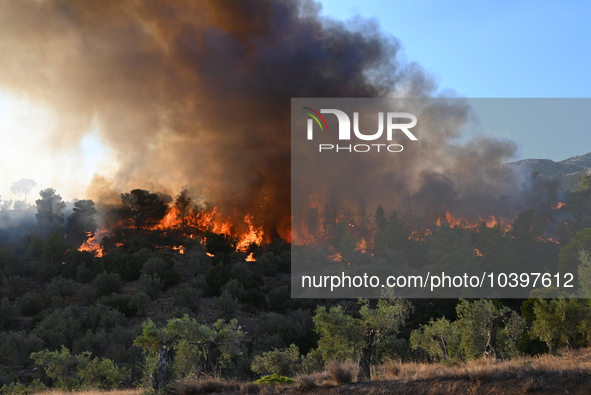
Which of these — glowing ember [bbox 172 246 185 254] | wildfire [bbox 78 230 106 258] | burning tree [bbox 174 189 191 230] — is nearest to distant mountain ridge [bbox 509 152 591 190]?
burning tree [bbox 174 189 191 230]

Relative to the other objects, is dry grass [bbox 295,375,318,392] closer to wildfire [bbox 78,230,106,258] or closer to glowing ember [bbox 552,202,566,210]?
wildfire [bbox 78,230,106,258]

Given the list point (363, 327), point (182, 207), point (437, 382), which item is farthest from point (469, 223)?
point (437, 382)

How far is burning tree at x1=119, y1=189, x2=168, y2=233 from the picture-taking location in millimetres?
91250

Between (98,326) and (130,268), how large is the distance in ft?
67.8

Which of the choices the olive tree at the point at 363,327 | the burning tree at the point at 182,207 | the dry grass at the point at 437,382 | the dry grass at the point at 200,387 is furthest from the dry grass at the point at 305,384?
the burning tree at the point at 182,207

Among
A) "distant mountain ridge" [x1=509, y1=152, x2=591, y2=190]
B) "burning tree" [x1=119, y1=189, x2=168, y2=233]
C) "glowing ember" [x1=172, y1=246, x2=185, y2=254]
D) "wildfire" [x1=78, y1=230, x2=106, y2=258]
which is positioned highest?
"distant mountain ridge" [x1=509, y1=152, x2=591, y2=190]

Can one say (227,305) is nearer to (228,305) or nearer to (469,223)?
(228,305)

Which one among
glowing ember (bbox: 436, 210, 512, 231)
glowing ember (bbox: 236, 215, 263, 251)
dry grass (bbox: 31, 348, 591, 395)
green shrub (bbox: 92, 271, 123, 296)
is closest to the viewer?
dry grass (bbox: 31, 348, 591, 395)

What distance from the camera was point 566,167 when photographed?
127 m

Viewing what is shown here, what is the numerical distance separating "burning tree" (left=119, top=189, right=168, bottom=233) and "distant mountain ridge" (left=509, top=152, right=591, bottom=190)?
103 m

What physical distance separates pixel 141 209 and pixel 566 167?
5218 inches

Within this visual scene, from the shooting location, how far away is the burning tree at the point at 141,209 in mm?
91250

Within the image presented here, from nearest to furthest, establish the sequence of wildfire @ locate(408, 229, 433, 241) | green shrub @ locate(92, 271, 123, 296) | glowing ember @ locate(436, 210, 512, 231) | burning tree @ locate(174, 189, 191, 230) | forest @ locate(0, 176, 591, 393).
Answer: forest @ locate(0, 176, 591, 393) → green shrub @ locate(92, 271, 123, 296) → wildfire @ locate(408, 229, 433, 241) → glowing ember @ locate(436, 210, 512, 231) → burning tree @ locate(174, 189, 191, 230)

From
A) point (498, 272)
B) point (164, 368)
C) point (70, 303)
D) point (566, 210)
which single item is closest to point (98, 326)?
point (70, 303)
